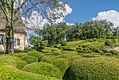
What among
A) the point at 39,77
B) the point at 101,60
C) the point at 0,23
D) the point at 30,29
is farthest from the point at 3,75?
the point at 0,23

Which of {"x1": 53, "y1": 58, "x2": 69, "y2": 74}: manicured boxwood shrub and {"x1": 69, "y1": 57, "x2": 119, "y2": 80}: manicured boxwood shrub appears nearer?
{"x1": 69, "y1": 57, "x2": 119, "y2": 80}: manicured boxwood shrub

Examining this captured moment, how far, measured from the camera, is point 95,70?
28.0ft

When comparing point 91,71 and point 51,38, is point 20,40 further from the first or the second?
point 51,38

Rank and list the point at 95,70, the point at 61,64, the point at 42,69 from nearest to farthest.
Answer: the point at 95,70 < the point at 42,69 < the point at 61,64

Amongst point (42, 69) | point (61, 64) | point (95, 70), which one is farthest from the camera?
point (61, 64)

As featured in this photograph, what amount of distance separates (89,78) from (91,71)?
0.22m

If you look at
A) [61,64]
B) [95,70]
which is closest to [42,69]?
[95,70]

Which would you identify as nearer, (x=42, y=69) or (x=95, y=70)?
(x=95, y=70)

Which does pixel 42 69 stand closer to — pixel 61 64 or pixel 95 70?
pixel 95 70

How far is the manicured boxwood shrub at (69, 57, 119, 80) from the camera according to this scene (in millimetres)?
8438

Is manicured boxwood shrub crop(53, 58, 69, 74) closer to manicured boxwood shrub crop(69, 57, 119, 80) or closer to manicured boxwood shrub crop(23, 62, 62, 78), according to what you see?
manicured boxwood shrub crop(23, 62, 62, 78)

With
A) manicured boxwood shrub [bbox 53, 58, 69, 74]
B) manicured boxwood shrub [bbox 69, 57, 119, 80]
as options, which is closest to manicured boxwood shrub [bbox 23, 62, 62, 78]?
manicured boxwood shrub [bbox 69, 57, 119, 80]

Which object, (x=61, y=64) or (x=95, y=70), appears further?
(x=61, y=64)

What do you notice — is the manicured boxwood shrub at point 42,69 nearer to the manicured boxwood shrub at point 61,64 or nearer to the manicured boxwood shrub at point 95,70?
the manicured boxwood shrub at point 95,70
